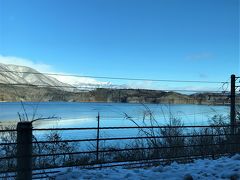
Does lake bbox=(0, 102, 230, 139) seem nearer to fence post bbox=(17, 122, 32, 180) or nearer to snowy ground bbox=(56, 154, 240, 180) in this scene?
snowy ground bbox=(56, 154, 240, 180)

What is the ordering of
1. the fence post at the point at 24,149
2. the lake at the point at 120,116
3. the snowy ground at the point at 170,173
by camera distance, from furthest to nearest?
the lake at the point at 120,116 → the snowy ground at the point at 170,173 → the fence post at the point at 24,149

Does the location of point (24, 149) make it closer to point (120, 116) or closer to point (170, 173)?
point (170, 173)

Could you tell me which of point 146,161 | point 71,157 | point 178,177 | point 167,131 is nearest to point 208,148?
point 167,131

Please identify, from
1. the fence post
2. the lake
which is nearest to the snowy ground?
the fence post

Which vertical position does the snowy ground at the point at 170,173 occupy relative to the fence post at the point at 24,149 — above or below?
below

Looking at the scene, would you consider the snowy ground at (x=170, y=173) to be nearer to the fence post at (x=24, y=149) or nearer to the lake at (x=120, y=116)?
the fence post at (x=24, y=149)

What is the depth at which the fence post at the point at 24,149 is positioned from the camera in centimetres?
592

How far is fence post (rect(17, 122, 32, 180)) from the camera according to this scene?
5.92 m

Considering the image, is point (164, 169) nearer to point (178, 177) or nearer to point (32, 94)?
point (178, 177)

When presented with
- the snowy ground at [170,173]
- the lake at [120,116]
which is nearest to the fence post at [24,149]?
the snowy ground at [170,173]

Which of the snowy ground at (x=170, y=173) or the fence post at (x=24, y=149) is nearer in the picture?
the fence post at (x=24, y=149)

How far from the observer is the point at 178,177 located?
24.4 feet

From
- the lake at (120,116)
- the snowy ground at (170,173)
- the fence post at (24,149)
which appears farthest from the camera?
the lake at (120,116)

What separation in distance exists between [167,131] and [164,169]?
583 centimetres
